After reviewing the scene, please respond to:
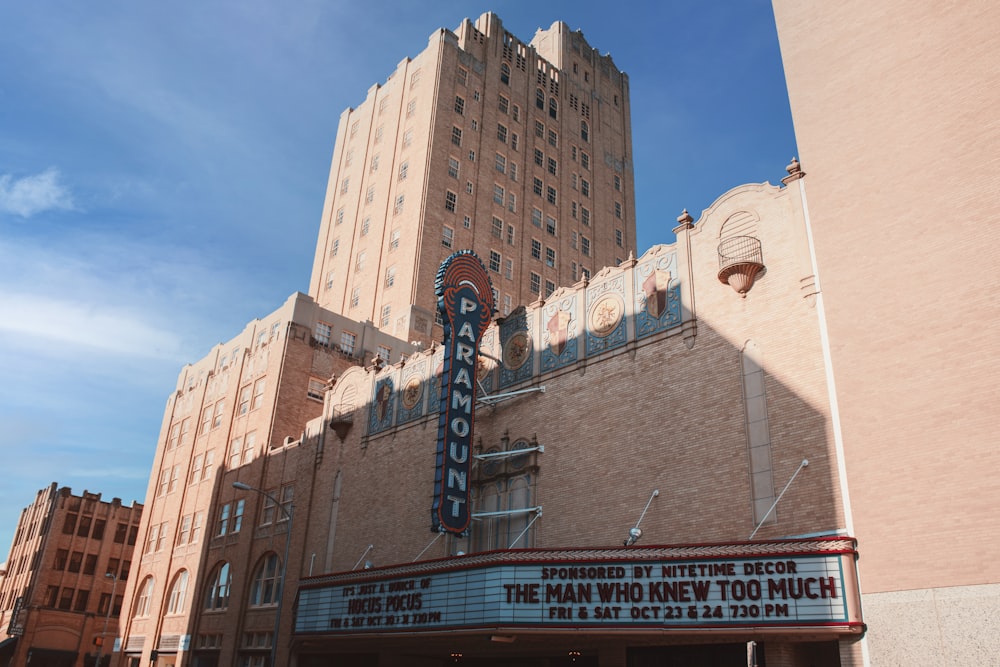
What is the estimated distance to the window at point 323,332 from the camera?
4912 cm

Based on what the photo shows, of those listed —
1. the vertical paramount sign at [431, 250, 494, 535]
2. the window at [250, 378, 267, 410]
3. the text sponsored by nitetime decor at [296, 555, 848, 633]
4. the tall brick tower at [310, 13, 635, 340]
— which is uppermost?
the tall brick tower at [310, 13, 635, 340]

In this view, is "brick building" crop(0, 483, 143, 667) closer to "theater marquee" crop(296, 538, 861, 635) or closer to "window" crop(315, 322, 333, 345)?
"window" crop(315, 322, 333, 345)

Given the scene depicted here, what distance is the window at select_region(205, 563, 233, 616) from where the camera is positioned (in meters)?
41.6

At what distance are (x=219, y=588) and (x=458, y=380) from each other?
22720mm

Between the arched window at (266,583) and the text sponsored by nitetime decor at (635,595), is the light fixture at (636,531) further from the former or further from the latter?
the arched window at (266,583)

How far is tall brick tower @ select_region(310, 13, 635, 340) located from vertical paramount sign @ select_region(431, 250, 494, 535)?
2242 cm

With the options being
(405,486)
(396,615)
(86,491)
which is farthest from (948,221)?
(86,491)

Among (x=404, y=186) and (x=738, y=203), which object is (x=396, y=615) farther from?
(x=404, y=186)

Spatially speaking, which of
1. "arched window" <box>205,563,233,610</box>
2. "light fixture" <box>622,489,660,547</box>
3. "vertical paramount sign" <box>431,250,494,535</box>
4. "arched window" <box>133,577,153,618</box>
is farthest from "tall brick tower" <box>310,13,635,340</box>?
"light fixture" <box>622,489,660,547</box>

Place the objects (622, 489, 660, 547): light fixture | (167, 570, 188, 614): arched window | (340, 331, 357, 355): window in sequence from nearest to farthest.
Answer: (622, 489, 660, 547): light fixture
(167, 570, 188, 614): arched window
(340, 331, 357, 355): window

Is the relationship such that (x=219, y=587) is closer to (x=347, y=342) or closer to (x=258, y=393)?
(x=258, y=393)

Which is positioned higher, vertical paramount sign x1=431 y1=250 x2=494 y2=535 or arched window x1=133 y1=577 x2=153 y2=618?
vertical paramount sign x1=431 y1=250 x2=494 y2=535

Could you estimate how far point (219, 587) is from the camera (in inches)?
1673

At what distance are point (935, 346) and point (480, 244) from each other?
1643 inches
